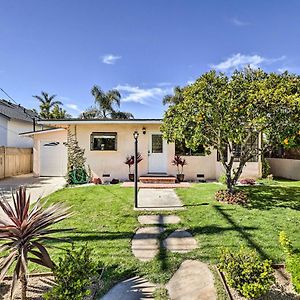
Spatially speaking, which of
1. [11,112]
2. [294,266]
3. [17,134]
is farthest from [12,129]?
[294,266]

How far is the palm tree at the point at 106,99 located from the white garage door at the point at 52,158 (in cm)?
1430

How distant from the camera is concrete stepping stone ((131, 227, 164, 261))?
15.2 feet

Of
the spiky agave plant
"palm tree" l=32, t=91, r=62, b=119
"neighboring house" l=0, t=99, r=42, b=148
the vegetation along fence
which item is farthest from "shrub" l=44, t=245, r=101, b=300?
"palm tree" l=32, t=91, r=62, b=119

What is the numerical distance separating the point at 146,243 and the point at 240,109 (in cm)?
483

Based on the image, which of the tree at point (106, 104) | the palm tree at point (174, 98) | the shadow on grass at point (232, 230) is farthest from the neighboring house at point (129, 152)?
the tree at point (106, 104)

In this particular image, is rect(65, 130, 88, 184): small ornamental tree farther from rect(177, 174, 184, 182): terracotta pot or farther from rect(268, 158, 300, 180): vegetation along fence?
rect(268, 158, 300, 180): vegetation along fence

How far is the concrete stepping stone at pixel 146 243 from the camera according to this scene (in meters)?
4.63

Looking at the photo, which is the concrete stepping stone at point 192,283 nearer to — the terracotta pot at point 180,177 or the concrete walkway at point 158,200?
the concrete walkway at point 158,200

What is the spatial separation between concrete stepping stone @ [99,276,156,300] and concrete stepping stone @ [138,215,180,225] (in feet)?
8.69

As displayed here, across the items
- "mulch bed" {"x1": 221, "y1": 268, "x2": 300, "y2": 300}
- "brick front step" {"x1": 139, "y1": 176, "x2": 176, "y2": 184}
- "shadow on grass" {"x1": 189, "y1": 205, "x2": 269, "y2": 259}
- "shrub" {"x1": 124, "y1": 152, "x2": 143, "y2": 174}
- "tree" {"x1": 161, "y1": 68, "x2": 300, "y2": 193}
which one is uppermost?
"tree" {"x1": 161, "y1": 68, "x2": 300, "y2": 193}

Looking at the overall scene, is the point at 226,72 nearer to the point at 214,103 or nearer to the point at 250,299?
the point at 214,103

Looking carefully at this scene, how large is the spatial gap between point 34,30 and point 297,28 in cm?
1232

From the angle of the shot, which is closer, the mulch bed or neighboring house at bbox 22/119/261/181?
the mulch bed

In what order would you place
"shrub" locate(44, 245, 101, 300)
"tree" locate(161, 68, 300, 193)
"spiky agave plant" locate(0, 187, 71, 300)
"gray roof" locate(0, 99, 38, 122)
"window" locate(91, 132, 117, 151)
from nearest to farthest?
"spiky agave plant" locate(0, 187, 71, 300)
"shrub" locate(44, 245, 101, 300)
"tree" locate(161, 68, 300, 193)
"window" locate(91, 132, 117, 151)
"gray roof" locate(0, 99, 38, 122)
